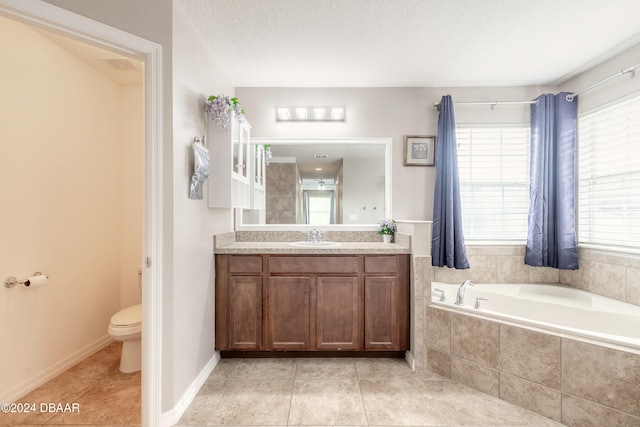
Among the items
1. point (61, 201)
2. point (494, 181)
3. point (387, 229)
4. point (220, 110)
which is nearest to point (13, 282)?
point (61, 201)

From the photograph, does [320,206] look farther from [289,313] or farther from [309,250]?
[289,313]

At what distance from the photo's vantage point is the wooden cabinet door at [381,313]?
7.72 feet

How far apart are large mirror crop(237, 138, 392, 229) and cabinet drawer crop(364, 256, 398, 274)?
0.58 metres

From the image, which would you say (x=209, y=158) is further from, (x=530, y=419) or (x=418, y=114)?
(x=530, y=419)


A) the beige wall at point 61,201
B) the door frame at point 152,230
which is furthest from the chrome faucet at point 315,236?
the beige wall at point 61,201

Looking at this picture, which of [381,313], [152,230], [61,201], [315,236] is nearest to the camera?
[152,230]

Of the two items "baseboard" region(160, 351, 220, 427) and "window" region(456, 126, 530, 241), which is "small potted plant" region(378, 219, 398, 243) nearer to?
"window" region(456, 126, 530, 241)

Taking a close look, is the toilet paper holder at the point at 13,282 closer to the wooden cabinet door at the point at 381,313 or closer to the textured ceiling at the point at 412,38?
the textured ceiling at the point at 412,38

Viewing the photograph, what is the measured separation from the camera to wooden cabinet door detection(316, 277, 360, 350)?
2361mm

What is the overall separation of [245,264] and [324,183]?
3.61 feet

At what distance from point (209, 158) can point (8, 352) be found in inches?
70.1

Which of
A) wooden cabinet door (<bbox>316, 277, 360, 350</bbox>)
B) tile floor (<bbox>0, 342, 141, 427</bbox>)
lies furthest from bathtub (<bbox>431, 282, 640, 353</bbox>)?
tile floor (<bbox>0, 342, 141, 427</bbox>)

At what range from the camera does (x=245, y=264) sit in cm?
239

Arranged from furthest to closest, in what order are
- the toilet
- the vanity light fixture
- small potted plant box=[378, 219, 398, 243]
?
the vanity light fixture, small potted plant box=[378, 219, 398, 243], the toilet
